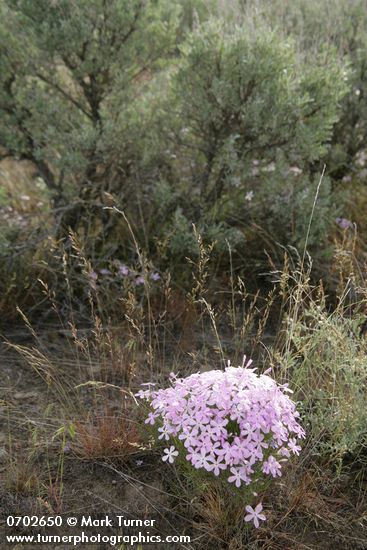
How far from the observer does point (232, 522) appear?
7.27 ft

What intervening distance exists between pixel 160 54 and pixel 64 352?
7.29 feet

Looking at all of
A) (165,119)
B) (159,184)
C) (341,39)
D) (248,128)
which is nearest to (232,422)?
(159,184)

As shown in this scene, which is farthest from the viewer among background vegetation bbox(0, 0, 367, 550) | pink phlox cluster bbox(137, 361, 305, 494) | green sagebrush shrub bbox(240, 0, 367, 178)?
green sagebrush shrub bbox(240, 0, 367, 178)

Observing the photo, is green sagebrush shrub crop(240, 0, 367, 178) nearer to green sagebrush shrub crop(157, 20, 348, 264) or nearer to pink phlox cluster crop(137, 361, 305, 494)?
green sagebrush shrub crop(157, 20, 348, 264)

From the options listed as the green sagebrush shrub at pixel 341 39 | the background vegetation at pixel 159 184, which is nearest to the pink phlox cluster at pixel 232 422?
the background vegetation at pixel 159 184

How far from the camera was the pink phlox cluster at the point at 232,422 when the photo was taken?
197 centimetres

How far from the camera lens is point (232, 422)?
2080 mm

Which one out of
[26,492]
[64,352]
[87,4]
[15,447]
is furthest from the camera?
[87,4]

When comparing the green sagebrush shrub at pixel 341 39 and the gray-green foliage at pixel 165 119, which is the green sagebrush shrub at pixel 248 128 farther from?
the green sagebrush shrub at pixel 341 39

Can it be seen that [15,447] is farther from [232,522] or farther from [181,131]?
[181,131]

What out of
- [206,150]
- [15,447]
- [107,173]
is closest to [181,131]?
[206,150]

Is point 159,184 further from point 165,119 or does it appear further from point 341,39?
point 341,39

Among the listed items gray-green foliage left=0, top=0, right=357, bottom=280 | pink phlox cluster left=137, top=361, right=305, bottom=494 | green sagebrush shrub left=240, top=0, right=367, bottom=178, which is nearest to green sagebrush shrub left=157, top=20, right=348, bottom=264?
gray-green foliage left=0, top=0, right=357, bottom=280

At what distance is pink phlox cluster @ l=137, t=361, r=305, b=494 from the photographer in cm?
197
